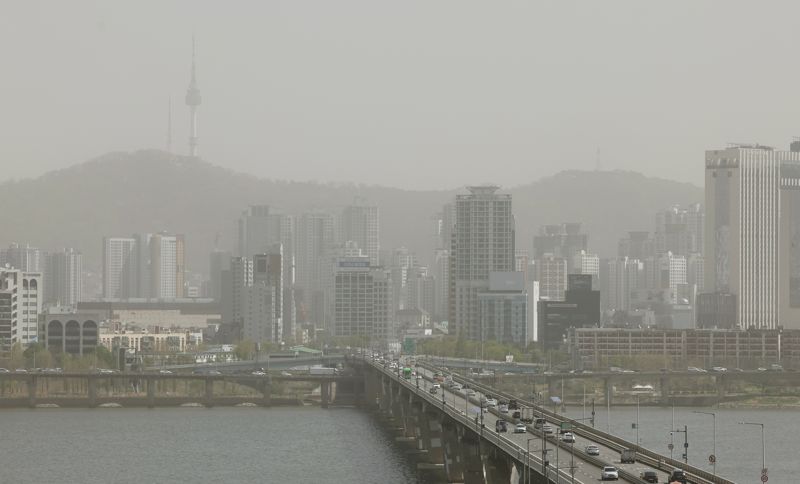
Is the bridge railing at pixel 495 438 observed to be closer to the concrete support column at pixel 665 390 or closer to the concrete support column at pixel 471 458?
the concrete support column at pixel 471 458

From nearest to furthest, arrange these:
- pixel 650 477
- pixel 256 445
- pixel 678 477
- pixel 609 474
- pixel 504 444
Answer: pixel 678 477 → pixel 650 477 → pixel 609 474 → pixel 504 444 → pixel 256 445

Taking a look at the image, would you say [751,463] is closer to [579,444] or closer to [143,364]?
[579,444]

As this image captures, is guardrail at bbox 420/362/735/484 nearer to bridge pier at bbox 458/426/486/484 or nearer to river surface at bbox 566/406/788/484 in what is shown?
bridge pier at bbox 458/426/486/484

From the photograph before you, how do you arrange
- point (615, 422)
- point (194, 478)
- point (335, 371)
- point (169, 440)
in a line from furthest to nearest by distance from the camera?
point (335, 371), point (615, 422), point (169, 440), point (194, 478)

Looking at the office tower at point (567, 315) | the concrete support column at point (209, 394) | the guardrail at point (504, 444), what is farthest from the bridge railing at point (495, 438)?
the office tower at point (567, 315)

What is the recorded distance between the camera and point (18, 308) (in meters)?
167

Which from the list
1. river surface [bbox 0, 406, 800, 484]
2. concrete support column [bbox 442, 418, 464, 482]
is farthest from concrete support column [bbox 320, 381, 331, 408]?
concrete support column [bbox 442, 418, 464, 482]

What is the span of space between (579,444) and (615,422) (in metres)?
36.9

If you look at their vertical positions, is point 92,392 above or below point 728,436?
above

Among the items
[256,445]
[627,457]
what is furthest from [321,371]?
[627,457]

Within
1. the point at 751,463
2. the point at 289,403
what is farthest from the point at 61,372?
the point at 751,463

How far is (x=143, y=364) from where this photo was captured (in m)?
151

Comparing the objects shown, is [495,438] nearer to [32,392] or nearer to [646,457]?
[646,457]

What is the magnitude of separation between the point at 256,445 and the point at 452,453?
18355 mm
